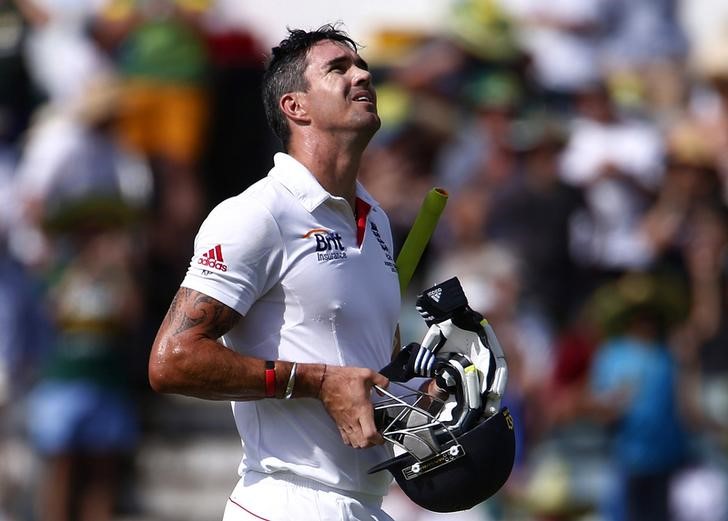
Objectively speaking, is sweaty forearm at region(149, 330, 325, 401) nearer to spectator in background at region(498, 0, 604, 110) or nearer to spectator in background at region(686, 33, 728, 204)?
spectator in background at region(686, 33, 728, 204)

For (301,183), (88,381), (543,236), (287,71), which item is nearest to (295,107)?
(287,71)

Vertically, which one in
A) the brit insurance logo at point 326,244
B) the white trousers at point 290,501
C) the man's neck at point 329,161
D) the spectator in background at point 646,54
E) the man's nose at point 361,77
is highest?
the spectator in background at point 646,54

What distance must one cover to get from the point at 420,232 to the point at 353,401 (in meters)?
0.88

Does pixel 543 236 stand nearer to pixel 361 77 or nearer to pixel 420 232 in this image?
pixel 420 232

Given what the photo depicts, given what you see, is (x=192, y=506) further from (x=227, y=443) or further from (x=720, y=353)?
(x=720, y=353)

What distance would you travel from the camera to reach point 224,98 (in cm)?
1142

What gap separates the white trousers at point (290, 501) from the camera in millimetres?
4484

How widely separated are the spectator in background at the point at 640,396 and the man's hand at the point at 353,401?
5.03m

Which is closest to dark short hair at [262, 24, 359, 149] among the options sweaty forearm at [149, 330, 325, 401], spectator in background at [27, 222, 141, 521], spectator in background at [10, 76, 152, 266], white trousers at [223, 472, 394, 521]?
sweaty forearm at [149, 330, 325, 401]

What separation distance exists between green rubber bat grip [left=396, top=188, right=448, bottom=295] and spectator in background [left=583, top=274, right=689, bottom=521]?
14.5ft

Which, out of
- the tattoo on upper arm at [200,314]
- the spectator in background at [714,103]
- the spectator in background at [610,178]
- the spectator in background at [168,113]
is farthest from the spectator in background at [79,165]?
the tattoo on upper arm at [200,314]

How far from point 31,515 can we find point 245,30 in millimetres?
3762

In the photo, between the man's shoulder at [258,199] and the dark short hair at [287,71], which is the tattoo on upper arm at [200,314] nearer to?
the man's shoulder at [258,199]

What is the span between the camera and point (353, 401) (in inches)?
171
